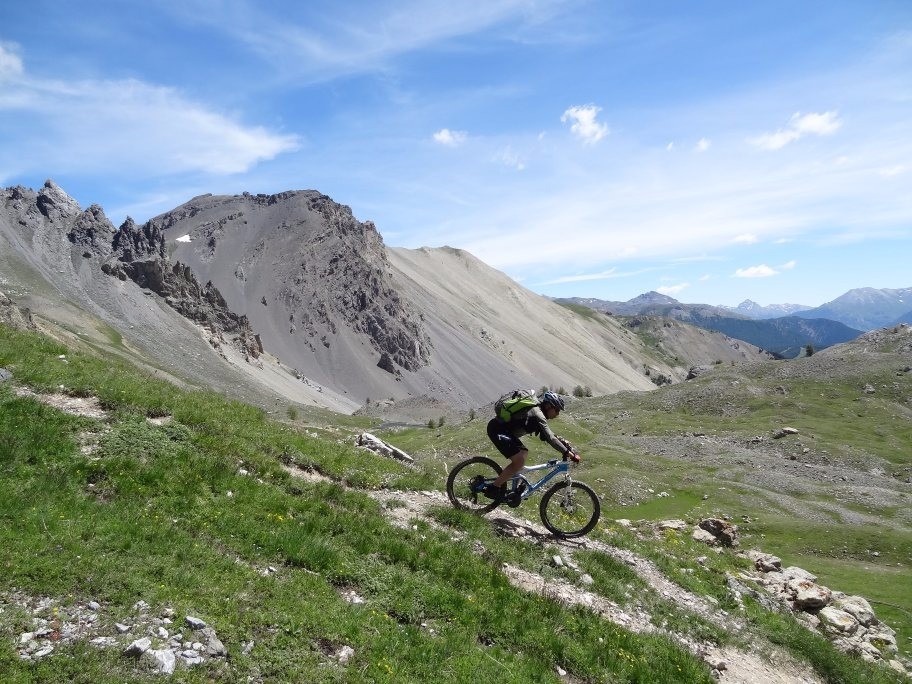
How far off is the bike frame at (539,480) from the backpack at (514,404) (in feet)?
6.22

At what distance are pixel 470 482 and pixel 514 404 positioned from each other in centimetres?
304

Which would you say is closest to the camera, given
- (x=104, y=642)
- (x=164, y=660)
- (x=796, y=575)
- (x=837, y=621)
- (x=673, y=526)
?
(x=164, y=660)

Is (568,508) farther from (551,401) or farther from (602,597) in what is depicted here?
(551,401)

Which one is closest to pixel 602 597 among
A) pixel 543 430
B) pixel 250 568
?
pixel 543 430

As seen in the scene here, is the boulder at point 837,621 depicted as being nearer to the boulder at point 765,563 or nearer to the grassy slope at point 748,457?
the boulder at point 765,563

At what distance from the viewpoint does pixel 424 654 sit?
9.02 meters

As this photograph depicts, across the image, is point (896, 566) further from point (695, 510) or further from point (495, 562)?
point (495, 562)

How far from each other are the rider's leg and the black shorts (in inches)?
4.7

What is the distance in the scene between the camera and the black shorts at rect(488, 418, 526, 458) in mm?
14898

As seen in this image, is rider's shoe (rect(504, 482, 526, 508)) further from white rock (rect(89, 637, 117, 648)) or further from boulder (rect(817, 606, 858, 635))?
boulder (rect(817, 606, 858, 635))

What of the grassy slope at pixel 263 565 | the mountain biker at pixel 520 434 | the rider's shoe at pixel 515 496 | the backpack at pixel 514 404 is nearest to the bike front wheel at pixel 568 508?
the rider's shoe at pixel 515 496

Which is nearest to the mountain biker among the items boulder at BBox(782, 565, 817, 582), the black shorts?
the black shorts

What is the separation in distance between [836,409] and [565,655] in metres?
93.9

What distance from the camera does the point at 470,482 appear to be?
15766mm
